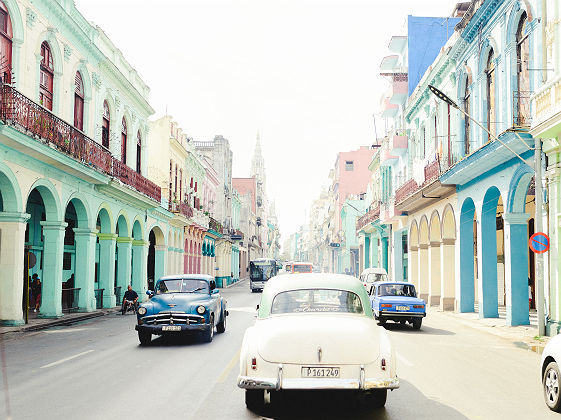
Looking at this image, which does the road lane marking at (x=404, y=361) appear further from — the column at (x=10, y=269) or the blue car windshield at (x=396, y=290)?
the column at (x=10, y=269)

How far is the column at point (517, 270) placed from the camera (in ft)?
61.7

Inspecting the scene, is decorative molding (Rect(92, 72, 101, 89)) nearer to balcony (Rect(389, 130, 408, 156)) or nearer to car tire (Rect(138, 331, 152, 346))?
car tire (Rect(138, 331, 152, 346))

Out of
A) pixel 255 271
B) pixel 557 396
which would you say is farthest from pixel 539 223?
pixel 255 271

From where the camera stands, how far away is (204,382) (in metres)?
8.89

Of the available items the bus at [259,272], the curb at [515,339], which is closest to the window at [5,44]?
the curb at [515,339]

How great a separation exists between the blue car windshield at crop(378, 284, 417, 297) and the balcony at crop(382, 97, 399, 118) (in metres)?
22.1

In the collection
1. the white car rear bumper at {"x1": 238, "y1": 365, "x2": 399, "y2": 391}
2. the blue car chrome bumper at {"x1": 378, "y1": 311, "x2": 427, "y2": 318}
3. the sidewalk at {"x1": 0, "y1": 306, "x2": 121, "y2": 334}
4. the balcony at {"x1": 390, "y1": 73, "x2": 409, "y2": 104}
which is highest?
the balcony at {"x1": 390, "y1": 73, "x2": 409, "y2": 104}

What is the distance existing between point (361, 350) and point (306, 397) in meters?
1.76

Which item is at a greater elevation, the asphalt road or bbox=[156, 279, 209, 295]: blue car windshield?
bbox=[156, 279, 209, 295]: blue car windshield

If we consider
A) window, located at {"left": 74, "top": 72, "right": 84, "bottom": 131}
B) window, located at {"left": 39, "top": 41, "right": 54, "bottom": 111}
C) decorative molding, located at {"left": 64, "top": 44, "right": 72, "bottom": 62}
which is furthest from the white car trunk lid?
window, located at {"left": 74, "top": 72, "right": 84, "bottom": 131}

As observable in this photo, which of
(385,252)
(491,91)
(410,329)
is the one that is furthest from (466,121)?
(385,252)

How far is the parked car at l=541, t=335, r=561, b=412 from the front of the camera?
7.28 m

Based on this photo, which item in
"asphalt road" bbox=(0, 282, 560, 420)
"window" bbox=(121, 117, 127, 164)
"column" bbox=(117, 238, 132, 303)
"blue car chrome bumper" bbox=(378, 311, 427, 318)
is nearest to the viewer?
"asphalt road" bbox=(0, 282, 560, 420)

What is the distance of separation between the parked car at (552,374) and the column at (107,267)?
2200 cm
